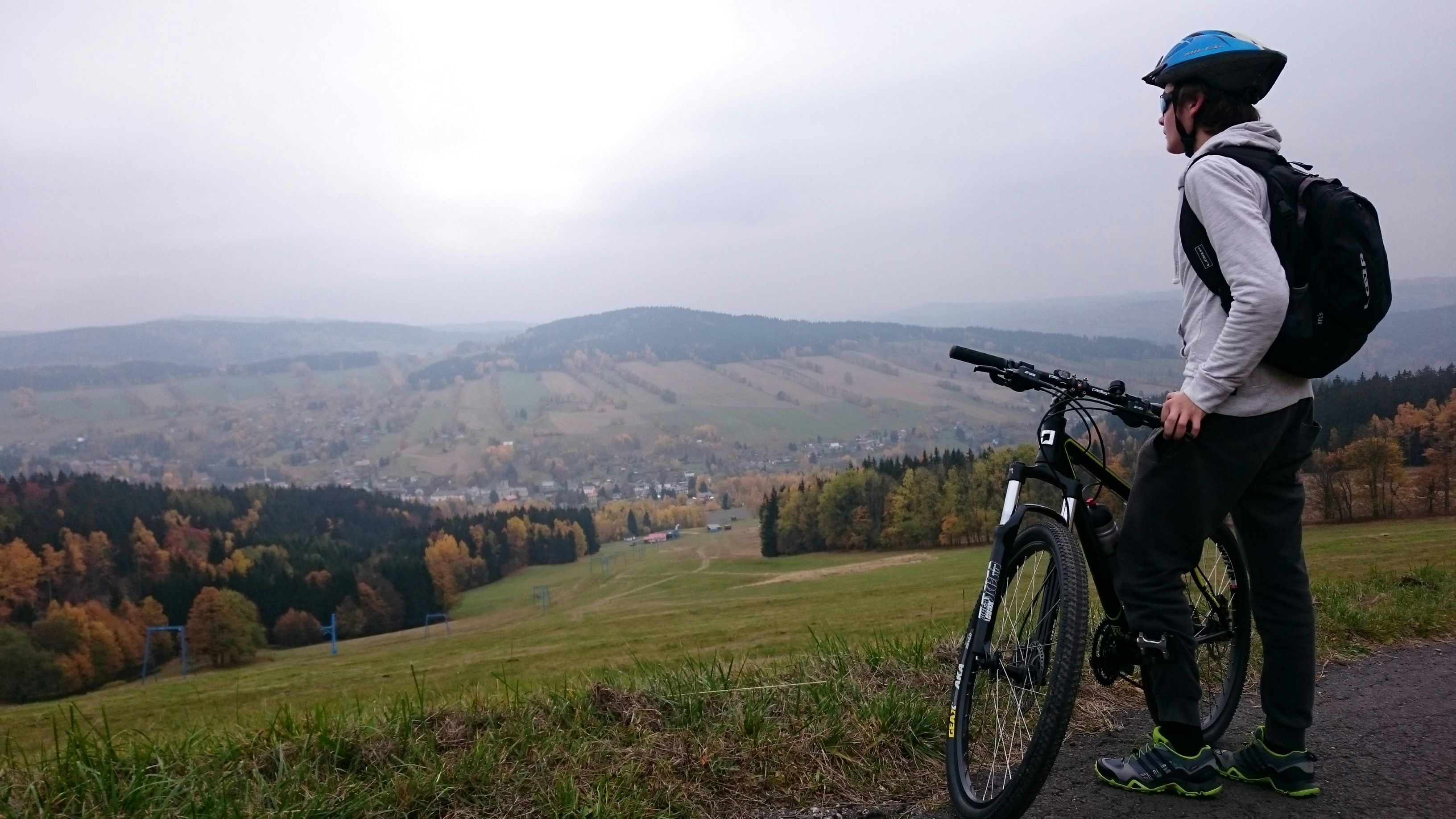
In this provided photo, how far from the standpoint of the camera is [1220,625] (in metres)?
3.57

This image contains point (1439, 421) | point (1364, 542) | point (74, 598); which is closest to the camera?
point (1364, 542)

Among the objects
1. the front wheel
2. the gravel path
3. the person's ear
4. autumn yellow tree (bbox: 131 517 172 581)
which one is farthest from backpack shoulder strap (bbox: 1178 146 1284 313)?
autumn yellow tree (bbox: 131 517 172 581)

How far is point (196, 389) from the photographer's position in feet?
490

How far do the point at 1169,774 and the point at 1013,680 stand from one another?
1.96 feet

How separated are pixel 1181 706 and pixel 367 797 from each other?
8.63 ft

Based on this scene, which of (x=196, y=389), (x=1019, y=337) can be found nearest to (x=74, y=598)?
(x=1019, y=337)

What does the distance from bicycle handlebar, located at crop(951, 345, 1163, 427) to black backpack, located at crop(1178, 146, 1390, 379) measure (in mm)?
413

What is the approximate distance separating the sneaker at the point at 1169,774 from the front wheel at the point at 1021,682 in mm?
434

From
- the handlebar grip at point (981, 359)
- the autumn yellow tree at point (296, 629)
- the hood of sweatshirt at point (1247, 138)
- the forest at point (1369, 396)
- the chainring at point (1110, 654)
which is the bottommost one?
the autumn yellow tree at point (296, 629)

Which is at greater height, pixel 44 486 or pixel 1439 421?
pixel 1439 421

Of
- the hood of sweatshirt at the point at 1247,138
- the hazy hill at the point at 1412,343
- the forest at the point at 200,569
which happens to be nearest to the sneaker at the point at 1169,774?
the hood of sweatshirt at the point at 1247,138

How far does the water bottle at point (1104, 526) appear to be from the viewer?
9.87 feet

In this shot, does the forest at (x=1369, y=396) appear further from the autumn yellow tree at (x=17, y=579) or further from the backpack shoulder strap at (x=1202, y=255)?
the autumn yellow tree at (x=17, y=579)

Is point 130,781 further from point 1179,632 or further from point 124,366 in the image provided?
point 124,366
